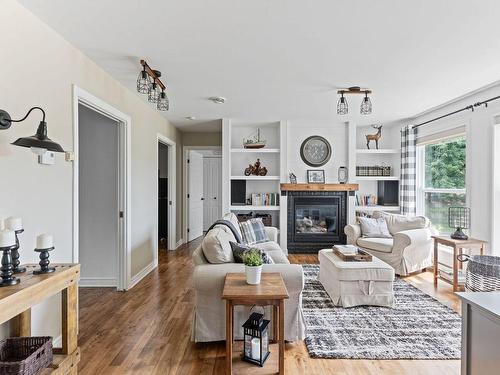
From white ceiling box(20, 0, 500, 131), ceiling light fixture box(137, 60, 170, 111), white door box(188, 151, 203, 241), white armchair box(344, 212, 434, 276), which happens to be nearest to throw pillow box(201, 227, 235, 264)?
ceiling light fixture box(137, 60, 170, 111)

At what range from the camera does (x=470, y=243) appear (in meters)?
3.53

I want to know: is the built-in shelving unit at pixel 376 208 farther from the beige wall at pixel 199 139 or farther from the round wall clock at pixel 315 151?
the beige wall at pixel 199 139

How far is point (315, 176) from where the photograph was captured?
574 centimetres

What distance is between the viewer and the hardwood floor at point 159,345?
211 cm

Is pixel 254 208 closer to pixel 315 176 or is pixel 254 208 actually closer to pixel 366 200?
pixel 315 176

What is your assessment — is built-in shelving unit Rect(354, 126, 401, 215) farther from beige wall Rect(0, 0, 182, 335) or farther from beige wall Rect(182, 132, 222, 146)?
beige wall Rect(0, 0, 182, 335)

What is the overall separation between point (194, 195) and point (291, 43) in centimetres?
469

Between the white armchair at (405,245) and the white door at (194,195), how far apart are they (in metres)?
3.42

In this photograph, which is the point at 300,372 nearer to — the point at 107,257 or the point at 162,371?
the point at 162,371

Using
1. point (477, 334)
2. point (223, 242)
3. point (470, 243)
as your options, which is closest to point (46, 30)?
point (223, 242)

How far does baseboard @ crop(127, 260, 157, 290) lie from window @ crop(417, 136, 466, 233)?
4.48 m

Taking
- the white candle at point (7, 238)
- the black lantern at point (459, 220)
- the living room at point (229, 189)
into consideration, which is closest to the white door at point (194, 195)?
the living room at point (229, 189)

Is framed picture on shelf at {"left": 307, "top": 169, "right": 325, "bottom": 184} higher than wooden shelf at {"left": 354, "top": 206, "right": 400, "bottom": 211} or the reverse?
higher

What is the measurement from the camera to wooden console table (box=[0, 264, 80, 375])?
1425mm
